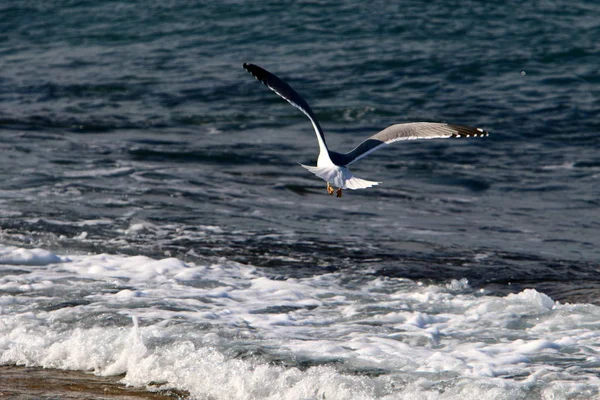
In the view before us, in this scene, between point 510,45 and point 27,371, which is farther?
point 510,45

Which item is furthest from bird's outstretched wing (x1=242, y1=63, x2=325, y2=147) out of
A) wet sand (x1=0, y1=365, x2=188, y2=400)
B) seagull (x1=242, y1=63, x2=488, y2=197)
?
wet sand (x1=0, y1=365, x2=188, y2=400)

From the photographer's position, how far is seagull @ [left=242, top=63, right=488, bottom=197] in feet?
23.9

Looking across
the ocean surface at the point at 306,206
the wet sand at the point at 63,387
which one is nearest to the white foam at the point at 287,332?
the ocean surface at the point at 306,206

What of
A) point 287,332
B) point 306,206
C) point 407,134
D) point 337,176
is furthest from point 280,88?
point 306,206

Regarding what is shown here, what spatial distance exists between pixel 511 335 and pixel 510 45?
44.7ft

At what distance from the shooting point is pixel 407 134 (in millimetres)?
7973

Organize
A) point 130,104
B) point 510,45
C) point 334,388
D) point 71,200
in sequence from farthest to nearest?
point 510,45, point 130,104, point 71,200, point 334,388

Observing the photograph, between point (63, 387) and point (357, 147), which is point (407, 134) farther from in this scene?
point (63, 387)

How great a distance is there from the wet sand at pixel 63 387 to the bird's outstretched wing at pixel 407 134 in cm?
244

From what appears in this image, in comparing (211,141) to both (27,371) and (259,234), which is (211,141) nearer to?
(259,234)

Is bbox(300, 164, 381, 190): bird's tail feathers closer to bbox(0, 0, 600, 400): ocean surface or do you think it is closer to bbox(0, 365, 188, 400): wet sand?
bbox(0, 0, 600, 400): ocean surface

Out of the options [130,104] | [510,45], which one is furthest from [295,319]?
[510,45]

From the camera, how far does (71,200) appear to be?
1080 centimetres

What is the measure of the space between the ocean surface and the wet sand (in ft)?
0.47
